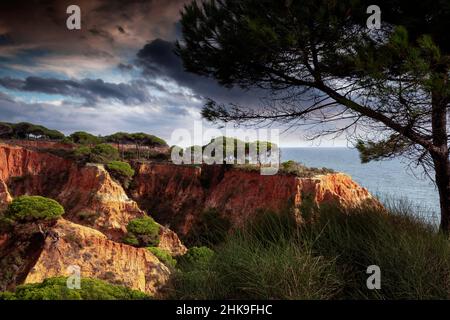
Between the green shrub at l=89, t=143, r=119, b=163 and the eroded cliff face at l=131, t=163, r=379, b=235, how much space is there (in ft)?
9.17

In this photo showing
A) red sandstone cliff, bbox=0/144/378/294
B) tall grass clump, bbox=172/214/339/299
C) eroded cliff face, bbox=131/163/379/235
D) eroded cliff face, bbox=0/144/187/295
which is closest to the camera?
tall grass clump, bbox=172/214/339/299

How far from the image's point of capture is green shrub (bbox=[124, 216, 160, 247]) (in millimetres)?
28406

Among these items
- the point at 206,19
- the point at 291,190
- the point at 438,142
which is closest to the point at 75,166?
the point at 291,190

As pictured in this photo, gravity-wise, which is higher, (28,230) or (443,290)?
(443,290)

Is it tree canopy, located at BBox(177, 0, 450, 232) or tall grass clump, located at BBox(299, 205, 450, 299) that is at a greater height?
tree canopy, located at BBox(177, 0, 450, 232)

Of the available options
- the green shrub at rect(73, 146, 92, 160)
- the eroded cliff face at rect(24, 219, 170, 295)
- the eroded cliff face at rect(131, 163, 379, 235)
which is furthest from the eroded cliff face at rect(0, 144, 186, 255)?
the eroded cliff face at rect(24, 219, 170, 295)

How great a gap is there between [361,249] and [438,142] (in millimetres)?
3844

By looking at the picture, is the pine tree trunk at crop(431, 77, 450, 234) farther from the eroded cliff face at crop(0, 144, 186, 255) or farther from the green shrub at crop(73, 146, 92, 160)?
the green shrub at crop(73, 146, 92, 160)

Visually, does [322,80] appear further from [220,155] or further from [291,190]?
[220,155]

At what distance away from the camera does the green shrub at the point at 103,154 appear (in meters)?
39.0

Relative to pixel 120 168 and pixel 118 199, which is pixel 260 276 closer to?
pixel 118 199

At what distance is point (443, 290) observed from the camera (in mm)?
4113
